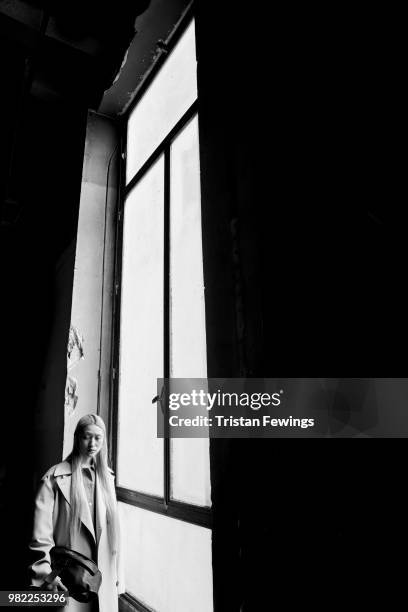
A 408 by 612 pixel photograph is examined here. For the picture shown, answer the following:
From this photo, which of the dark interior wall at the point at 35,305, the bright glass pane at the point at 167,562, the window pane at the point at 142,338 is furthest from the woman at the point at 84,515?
the dark interior wall at the point at 35,305

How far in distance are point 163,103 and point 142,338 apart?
1.67 m

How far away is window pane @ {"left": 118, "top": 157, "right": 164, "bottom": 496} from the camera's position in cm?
212

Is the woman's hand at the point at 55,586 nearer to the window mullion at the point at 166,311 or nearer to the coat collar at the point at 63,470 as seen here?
the coat collar at the point at 63,470

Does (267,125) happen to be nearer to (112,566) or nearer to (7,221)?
(112,566)

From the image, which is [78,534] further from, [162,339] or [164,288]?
[164,288]

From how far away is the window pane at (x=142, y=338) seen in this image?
2.12m

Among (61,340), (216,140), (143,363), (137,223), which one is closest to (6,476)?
(61,340)

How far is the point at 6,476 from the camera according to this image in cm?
308

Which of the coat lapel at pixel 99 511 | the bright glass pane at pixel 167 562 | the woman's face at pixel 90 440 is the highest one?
the woman's face at pixel 90 440

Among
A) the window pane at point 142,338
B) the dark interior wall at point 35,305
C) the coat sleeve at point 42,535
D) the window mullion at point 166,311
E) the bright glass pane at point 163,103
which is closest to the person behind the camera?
the coat sleeve at point 42,535

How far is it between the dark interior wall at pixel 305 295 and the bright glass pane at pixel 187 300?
501 millimetres

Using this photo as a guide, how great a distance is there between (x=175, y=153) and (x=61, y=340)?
164cm

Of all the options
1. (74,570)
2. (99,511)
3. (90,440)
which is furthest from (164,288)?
(74,570)

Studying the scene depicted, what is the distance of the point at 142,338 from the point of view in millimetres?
2342
